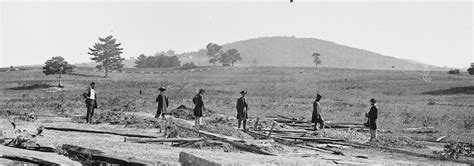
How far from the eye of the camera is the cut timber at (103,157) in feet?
31.8

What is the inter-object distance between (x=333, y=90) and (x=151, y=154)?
45.6 metres

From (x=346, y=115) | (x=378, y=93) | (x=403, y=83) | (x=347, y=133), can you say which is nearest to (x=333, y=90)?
(x=378, y=93)

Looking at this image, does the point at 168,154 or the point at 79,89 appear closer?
the point at 168,154

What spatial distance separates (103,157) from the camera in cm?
1025

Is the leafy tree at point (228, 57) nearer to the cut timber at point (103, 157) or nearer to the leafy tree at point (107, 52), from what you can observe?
the leafy tree at point (107, 52)

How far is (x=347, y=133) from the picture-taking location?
62.6 ft

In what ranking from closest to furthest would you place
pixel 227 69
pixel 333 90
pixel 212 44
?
1. pixel 333 90
2. pixel 227 69
3. pixel 212 44

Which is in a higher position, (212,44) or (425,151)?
(212,44)

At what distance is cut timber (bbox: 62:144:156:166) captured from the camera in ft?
31.8

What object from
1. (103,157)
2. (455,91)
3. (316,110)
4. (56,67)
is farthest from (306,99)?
(103,157)

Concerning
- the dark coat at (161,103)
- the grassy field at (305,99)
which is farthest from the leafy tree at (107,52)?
the dark coat at (161,103)

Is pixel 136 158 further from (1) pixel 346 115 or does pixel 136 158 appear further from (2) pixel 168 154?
(1) pixel 346 115

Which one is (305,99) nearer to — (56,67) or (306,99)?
(306,99)

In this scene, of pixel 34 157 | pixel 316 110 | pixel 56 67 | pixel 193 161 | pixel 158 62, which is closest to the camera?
pixel 34 157
